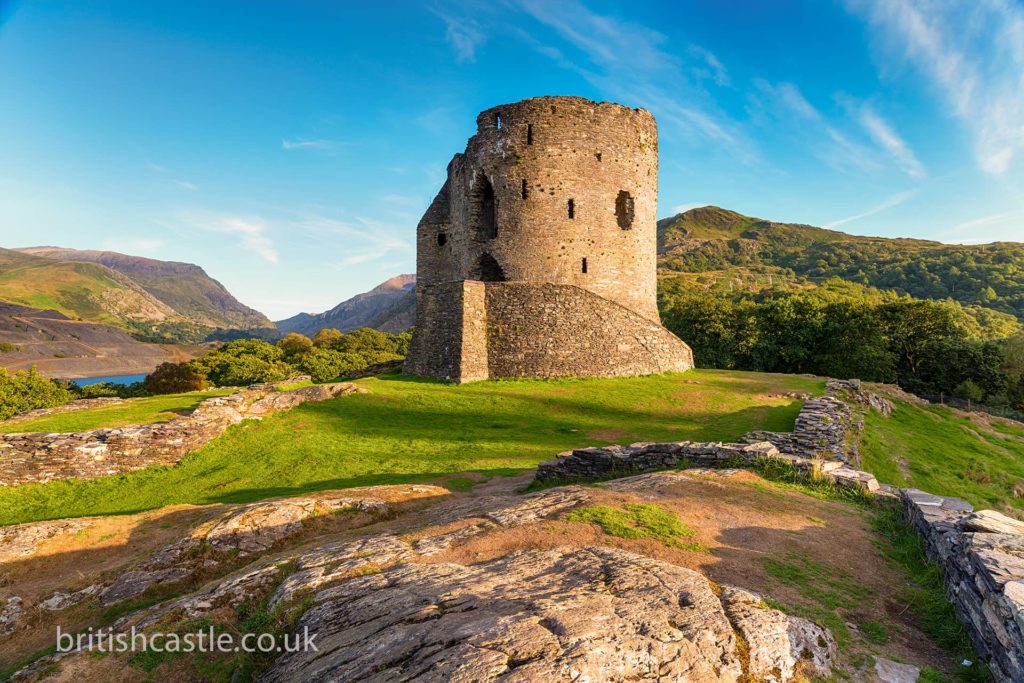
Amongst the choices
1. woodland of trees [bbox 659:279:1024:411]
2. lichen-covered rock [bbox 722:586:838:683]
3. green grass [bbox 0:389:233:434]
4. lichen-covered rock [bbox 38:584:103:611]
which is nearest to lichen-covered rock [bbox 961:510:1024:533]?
lichen-covered rock [bbox 722:586:838:683]

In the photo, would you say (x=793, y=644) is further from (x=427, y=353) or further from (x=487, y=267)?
(x=487, y=267)

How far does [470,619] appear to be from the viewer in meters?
4.54

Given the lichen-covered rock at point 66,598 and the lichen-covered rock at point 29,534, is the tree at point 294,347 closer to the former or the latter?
the lichen-covered rock at point 29,534

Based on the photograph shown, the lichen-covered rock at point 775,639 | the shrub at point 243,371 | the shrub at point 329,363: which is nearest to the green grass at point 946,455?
the lichen-covered rock at point 775,639

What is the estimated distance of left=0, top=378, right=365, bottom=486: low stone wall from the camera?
553 inches

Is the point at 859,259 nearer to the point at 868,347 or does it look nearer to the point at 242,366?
the point at 868,347

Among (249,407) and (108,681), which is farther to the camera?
(249,407)

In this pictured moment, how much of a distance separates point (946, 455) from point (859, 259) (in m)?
134

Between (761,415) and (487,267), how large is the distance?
16.2m

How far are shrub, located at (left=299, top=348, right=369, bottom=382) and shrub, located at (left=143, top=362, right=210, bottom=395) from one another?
26.2ft

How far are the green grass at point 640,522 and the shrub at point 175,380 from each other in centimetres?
4141

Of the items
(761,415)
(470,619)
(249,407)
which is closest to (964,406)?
(761,415)

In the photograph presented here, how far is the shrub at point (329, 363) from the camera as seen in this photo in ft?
137

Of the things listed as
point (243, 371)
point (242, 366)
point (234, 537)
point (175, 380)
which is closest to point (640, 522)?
point (234, 537)
